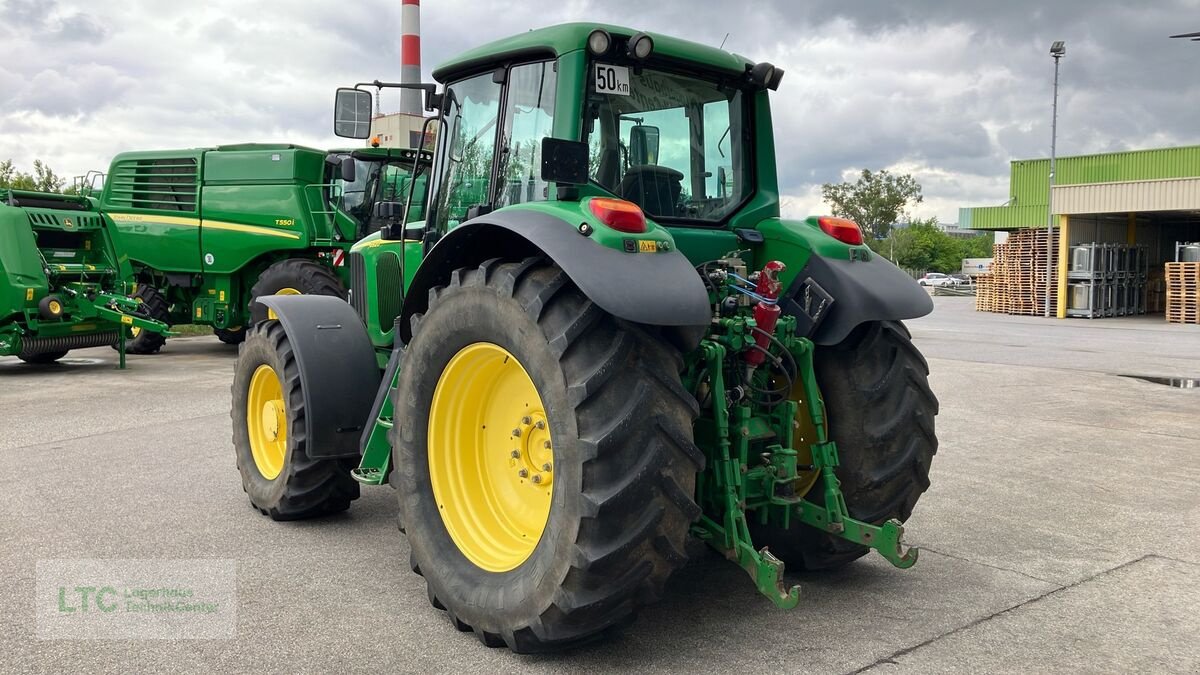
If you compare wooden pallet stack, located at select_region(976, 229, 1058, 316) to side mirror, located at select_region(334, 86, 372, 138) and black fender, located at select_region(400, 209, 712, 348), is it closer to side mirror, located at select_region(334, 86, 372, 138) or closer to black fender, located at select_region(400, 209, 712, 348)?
side mirror, located at select_region(334, 86, 372, 138)

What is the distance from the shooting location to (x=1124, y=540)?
494cm

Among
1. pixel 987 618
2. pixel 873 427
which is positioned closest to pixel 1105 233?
pixel 873 427

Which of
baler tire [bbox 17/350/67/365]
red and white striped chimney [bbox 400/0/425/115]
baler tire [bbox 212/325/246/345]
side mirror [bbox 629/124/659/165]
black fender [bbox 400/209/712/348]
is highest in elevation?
red and white striped chimney [bbox 400/0/425/115]

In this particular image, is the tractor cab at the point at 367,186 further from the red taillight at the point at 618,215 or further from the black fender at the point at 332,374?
the red taillight at the point at 618,215

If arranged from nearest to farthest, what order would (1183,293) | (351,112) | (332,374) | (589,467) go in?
(589,467) → (332,374) → (351,112) → (1183,293)

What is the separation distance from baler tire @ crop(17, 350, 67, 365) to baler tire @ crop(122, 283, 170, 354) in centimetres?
126

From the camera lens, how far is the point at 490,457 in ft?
12.8

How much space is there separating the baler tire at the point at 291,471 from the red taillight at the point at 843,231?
2.74 metres

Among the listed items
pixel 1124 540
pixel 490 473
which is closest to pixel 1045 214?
pixel 1124 540

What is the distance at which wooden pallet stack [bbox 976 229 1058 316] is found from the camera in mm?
27984

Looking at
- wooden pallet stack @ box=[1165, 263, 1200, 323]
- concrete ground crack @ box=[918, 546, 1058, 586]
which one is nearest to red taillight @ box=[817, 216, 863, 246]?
concrete ground crack @ box=[918, 546, 1058, 586]

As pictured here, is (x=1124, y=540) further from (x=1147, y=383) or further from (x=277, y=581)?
(x=1147, y=383)

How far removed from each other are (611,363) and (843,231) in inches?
65.8

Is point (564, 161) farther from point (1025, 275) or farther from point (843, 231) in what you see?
point (1025, 275)
